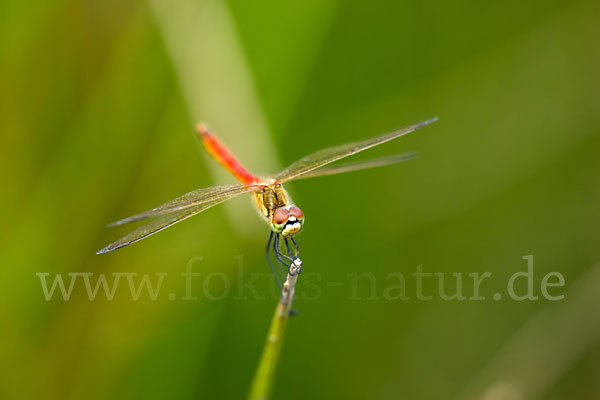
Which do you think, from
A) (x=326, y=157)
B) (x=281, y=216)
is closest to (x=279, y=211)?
(x=281, y=216)

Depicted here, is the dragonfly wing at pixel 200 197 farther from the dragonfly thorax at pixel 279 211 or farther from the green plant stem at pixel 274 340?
the green plant stem at pixel 274 340

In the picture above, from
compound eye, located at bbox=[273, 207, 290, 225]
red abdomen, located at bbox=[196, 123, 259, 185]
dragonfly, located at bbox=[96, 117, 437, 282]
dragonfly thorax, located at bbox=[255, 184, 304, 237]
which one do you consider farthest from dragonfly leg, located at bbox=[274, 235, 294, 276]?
red abdomen, located at bbox=[196, 123, 259, 185]

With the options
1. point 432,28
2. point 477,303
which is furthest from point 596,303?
point 432,28

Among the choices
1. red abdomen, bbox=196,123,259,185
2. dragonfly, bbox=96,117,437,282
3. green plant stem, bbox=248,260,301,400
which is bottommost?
green plant stem, bbox=248,260,301,400

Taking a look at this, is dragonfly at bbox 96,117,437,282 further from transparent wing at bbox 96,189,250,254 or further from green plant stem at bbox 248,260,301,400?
green plant stem at bbox 248,260,301,400

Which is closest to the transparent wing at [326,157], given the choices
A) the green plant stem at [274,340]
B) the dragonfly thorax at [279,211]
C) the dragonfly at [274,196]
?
the dragonfly at [274,196]

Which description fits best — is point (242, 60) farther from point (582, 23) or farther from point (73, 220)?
point (582, 23)

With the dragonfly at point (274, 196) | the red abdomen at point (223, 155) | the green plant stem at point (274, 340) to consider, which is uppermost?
the red abdomen at point (223, 155)
